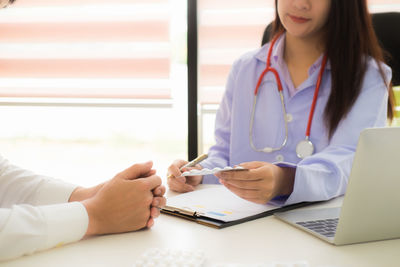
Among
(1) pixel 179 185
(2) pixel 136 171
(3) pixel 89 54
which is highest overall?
(3) pixel 89 54

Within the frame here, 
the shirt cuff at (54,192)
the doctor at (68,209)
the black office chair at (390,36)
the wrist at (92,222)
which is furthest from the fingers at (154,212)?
the black office chair at (390,36)

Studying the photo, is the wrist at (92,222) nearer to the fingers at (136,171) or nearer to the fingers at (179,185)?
the fingers at (136,171)

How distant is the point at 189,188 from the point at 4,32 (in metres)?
2.55

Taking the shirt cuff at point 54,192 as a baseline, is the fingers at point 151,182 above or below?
above

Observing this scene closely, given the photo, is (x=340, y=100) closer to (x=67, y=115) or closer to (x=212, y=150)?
(x=212, y=150)

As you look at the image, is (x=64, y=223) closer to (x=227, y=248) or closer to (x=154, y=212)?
(x=154, y=212)

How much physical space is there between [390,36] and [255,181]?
803 mm

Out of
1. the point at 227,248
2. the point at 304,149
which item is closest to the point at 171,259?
the point at 227,248

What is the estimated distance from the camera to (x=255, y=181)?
0.88 m

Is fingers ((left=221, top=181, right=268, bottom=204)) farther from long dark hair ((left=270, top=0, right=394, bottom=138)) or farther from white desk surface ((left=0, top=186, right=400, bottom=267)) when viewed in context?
long dark hair ((left=270, top=0, right=394, bottom=138))

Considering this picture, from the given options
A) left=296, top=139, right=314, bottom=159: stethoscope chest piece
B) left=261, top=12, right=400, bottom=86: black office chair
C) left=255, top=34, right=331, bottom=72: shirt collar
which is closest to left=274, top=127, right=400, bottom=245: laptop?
left=296, top=139, right=314, bottom=159: stethoscope chest piece

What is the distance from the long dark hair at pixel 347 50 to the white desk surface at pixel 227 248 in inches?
21.5

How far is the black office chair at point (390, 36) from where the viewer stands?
1.33 m

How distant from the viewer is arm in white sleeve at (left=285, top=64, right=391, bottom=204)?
0.93m
